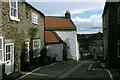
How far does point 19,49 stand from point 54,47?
441 inches

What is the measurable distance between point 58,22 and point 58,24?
1025 mm

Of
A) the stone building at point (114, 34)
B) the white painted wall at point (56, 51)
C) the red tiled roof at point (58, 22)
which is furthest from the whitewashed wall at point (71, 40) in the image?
the stone building at point (114, 34)

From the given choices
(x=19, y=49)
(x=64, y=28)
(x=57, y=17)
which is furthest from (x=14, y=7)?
(x=57, y=17)

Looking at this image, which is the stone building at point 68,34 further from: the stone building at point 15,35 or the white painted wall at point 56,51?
the stone building at point 15,35

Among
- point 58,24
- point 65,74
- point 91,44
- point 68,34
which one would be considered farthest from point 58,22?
point 91,44

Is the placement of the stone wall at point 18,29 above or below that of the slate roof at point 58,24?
below

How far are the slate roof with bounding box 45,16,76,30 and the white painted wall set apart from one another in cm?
661

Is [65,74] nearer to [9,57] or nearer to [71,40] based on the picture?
[9,57]

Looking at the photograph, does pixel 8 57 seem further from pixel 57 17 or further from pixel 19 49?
pixel 57 17

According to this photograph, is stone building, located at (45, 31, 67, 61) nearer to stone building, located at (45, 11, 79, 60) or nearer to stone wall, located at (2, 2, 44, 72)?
stone building, located at (45, 11, 79, 60)

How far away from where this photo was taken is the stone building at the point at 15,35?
815 cm

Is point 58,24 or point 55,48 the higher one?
point 58,24

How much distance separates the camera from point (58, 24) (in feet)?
95.5

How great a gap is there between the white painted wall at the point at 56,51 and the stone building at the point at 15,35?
24.8ft
